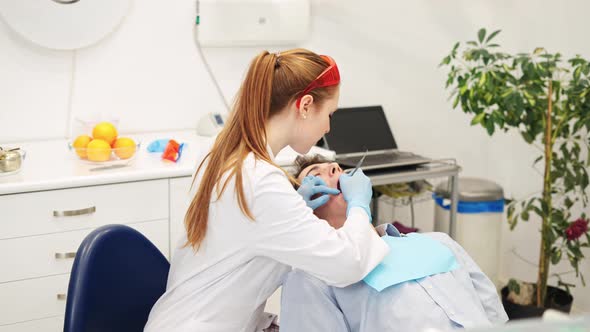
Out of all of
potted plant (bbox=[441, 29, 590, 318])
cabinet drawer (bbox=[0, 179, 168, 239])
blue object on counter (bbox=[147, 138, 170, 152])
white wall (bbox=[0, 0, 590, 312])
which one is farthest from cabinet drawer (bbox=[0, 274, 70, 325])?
potted plant (bbox=[441, 29, 590, 318])

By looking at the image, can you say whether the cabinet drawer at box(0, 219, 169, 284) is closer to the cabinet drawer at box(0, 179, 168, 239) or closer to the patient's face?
the cabinet drawer at box(0, 179, 168, 239)

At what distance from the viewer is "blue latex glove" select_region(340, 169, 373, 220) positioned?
1686 mm

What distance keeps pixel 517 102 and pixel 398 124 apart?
878mm

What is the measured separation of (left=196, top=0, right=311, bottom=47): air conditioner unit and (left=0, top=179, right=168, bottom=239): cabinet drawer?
2.56 feet

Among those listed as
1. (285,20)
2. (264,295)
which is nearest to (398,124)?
(285,20)

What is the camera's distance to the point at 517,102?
2615 mm

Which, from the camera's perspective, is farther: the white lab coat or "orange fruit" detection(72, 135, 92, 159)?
"orange fruit" detection(72, 135, 92, 159)

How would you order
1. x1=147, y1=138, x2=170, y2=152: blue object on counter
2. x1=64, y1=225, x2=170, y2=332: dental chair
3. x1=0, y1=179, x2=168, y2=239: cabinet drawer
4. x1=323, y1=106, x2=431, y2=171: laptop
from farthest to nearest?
x1=323, y1=106, x2=431, y2=171: laptop → x1=147, y1=138, x2=170, y2=152: blue object on counter → x1=0, y1=179, x2=168, y2=239: cabinet drawer → x1=64, y1=225, x2=170, y2=332: dental chair

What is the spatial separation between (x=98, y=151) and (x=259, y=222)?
3.49 feet

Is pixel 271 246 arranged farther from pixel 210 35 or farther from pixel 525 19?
pixel 525 19

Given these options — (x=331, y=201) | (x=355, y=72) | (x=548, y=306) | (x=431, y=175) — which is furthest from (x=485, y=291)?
(x=355, y=72)

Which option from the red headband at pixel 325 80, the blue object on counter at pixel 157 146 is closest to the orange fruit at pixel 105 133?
the blue object on counter at pixel 157 146

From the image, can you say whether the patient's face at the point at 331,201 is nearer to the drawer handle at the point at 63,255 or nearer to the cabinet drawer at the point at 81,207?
the cabinet drawer at the point at 81,207

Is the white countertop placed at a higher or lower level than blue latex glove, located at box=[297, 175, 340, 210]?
lower
